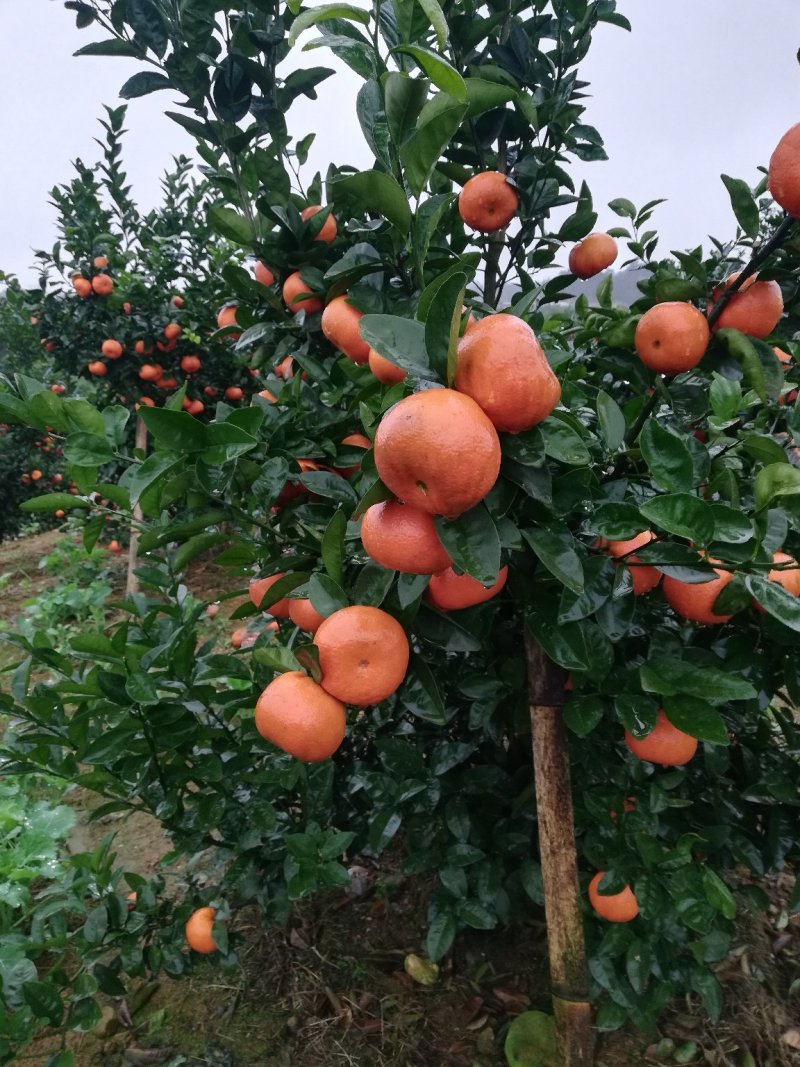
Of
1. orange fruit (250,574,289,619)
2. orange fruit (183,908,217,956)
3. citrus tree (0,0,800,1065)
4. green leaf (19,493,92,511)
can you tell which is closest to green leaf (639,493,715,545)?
citrus tree (0,0,800,1065)

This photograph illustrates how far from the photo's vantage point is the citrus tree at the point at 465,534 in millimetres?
670

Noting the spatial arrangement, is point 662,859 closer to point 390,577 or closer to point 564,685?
point 564,685

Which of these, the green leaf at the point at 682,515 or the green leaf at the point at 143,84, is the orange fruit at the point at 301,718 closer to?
the green leaf at the point at 682,515

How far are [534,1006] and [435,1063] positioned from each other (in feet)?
0.82

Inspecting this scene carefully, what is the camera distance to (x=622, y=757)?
122 cm

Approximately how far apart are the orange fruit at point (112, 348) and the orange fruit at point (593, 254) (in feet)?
11.6

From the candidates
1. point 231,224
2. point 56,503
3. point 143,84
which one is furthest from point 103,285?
point 56,503

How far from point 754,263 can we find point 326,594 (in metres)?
0.65

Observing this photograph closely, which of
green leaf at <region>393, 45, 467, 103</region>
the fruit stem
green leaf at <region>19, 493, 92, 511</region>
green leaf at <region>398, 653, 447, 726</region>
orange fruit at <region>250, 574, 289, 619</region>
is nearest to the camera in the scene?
green leaf at <region>393, 45, 467, 103</region>

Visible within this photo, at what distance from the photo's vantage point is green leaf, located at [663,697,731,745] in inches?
32.0

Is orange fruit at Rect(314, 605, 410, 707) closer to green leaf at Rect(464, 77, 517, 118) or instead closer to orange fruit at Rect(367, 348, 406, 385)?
orange fruit at Rect(367, 348, 406, 385)

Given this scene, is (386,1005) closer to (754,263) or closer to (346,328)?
(346,328)

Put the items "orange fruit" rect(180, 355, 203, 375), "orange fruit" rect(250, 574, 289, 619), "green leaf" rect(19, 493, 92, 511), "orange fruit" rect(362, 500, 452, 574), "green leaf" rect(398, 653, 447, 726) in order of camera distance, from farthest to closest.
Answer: "orange fruit" rect(180, 355, 203, 375), "orange fruit" rect(250, 574, 289, 619), "green leaf" rect(19, 493, 92, 511), "green leaf" rect(398, 653, 447, 726), "orange fruit" rect(362, 500, 452, 574)

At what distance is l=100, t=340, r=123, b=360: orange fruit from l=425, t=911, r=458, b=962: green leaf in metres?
3.98
